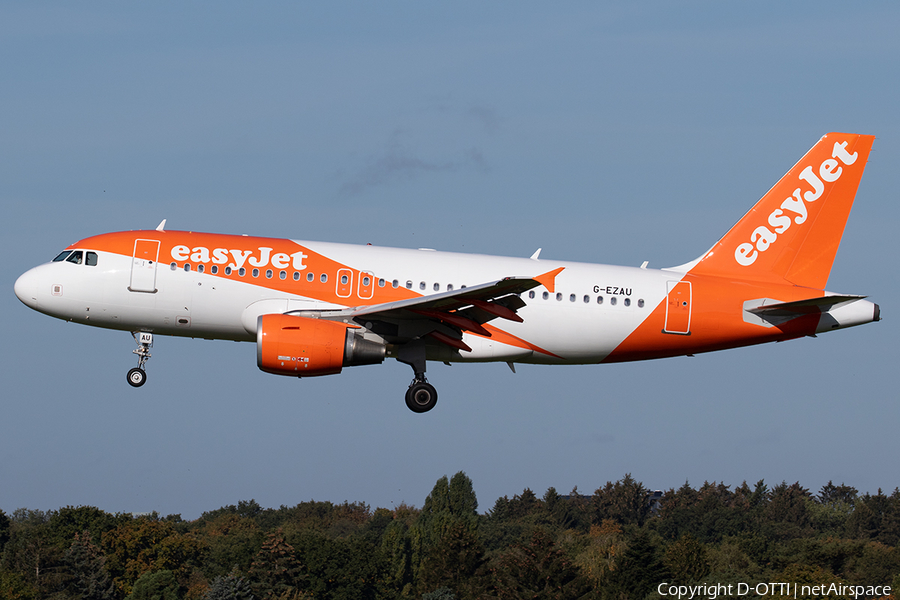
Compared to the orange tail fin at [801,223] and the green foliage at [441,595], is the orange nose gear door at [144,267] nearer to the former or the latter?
the orange tail fin at [801,223]

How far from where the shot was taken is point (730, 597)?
10194 cm

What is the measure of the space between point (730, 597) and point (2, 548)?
107 metres

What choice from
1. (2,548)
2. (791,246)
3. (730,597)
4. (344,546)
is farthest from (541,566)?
(2,548)

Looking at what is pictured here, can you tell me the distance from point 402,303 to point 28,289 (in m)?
11.6

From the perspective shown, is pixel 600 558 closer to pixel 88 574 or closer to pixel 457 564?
pixel 457 564

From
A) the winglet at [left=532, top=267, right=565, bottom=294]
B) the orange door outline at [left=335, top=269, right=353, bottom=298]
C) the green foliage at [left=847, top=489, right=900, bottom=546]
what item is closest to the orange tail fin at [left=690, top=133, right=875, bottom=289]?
the winglet at [left=532, top=267, right=565, bottom=294]

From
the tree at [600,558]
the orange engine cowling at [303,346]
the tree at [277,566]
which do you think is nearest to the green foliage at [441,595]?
the tree at [600,558]

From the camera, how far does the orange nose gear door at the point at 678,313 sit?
32719 mm

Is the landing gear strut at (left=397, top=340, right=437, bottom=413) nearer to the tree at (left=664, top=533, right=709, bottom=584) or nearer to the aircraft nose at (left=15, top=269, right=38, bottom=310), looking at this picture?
the aircraft nose at (left=15, top=269, right=38, bottom=310)

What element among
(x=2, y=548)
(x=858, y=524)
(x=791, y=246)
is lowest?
(x=2, y=548)

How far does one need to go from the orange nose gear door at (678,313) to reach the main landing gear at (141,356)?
52.1ft

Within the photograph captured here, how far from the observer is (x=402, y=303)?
29.2 m

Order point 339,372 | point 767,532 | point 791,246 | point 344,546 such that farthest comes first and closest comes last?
1. point 767,532
2. point 344,546
3. point 791,246
4. point 339,372

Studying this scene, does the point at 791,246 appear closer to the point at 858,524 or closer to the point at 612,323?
the point at 612,323
